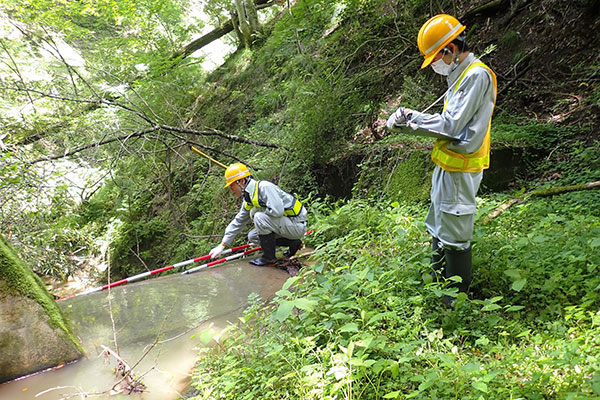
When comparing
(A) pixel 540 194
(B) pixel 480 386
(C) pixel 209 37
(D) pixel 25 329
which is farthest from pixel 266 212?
(C) pixel 209 37

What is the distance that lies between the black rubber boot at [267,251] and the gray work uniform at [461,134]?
2979 millimetres

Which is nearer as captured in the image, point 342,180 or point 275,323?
point 275,323

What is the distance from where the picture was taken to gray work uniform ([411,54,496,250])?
239 cm

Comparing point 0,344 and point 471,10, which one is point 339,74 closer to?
point 471,10

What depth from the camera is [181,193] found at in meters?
9.72

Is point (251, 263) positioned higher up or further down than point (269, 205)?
further down

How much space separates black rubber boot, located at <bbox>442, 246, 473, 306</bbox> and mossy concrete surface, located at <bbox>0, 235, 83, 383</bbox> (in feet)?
11.2

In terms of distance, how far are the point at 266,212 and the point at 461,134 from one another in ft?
10.2

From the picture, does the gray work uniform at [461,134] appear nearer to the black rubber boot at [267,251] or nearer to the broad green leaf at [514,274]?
the broad green leaf at [514,274]

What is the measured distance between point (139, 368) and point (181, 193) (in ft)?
23.7

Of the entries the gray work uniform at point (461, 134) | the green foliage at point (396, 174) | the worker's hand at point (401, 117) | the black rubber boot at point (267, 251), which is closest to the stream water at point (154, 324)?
the black rubber boot at point (267, 251)

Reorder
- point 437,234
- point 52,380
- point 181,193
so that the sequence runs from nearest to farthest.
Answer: point 437,234, point 52,380, point 181,193

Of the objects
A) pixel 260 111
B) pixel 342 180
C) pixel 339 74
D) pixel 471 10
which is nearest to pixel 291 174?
pixel 342 180

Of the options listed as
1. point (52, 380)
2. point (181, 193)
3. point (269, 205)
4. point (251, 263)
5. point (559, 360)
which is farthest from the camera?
point (181, 193)
